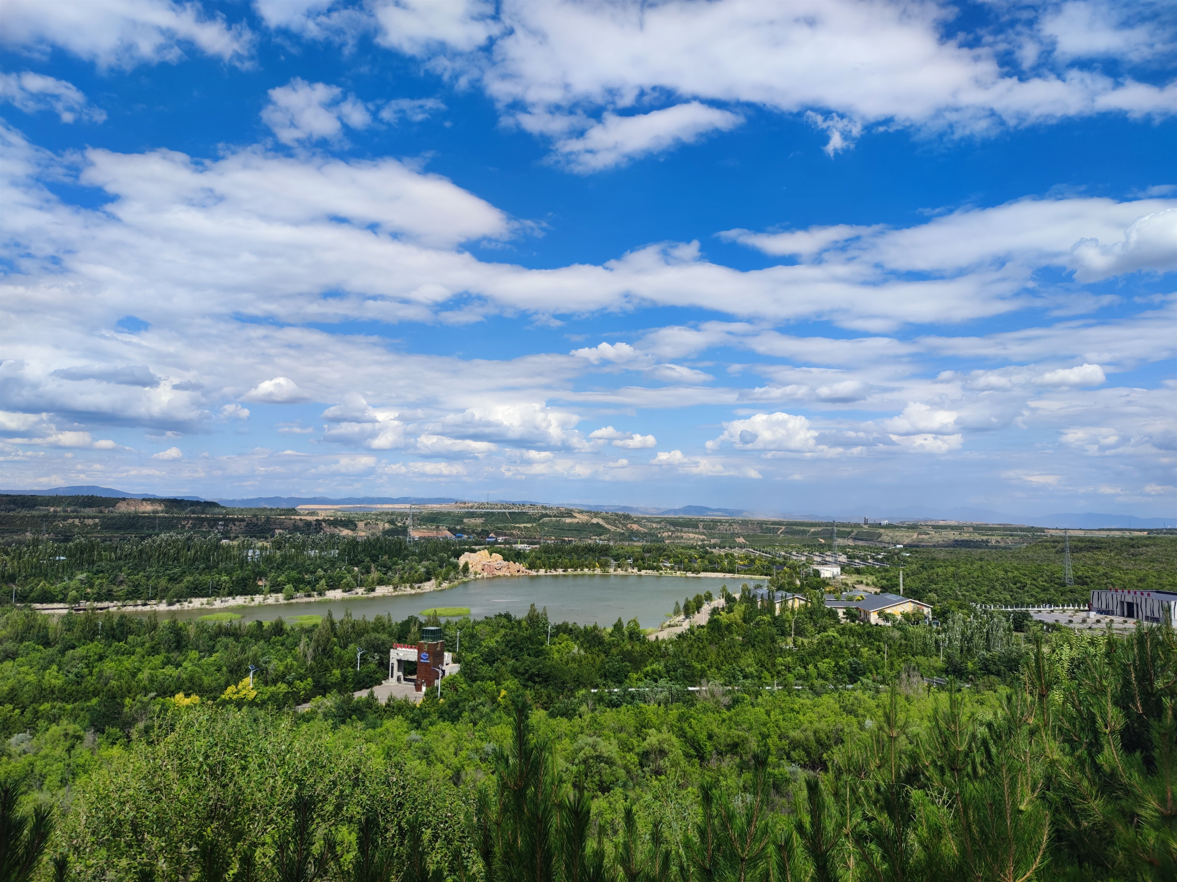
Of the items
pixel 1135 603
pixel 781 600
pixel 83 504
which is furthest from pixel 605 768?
pixel 83 504

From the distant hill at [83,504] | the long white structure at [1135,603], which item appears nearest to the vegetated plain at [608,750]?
the long white structure at [1135,603]

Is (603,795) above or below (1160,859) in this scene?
below

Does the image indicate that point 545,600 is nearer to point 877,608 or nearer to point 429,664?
point 877,608

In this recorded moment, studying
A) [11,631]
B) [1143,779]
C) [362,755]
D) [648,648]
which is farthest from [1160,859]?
[11,631]

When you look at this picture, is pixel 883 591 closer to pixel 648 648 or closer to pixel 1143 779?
pixel 648 648

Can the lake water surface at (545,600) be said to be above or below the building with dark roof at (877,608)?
below

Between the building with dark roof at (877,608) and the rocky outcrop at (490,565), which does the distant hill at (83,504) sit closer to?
the rocky outcrop at (490,565)
